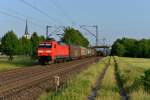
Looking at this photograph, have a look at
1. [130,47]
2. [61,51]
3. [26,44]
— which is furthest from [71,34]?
[61,51]

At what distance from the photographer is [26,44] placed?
102625 millimetres

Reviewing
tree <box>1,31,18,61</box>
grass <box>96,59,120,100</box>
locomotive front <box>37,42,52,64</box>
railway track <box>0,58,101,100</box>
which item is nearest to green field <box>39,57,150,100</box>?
grass <box>96,59,120,100</box>

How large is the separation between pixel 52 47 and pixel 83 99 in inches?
1609

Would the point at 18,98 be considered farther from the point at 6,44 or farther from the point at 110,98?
the point at 6,44

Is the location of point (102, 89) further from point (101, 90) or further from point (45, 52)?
point (45, 52)

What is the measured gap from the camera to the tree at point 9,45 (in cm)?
7456

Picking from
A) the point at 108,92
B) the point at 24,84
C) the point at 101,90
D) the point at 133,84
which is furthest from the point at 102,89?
the point at 24,84

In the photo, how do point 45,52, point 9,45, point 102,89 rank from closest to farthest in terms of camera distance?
point 102,89
point 45,52
point 9,45

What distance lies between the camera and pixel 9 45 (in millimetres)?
75438

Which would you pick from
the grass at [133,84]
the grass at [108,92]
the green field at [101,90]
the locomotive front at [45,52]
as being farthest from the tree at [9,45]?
the grass at [108,92]

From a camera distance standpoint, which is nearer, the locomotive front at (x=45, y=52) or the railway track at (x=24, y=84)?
the railway track at (x=24, y=84)

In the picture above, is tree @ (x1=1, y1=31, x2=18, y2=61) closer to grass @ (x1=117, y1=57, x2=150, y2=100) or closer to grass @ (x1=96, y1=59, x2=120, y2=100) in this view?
grass @ (x1=117, y1=57, x2=150, y2=100)

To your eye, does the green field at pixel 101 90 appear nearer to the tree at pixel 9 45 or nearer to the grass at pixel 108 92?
the grass at pixel 108 92

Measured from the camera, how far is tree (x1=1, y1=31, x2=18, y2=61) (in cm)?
7456
